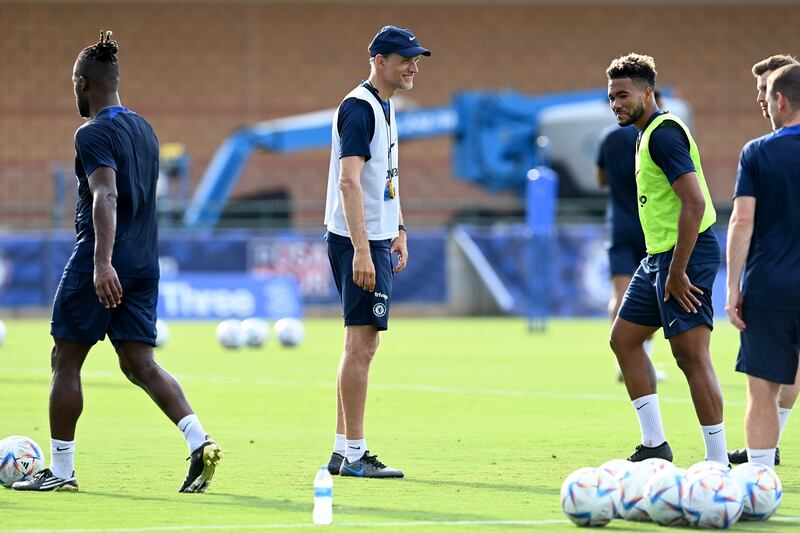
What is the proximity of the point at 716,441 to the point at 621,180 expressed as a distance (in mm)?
4627

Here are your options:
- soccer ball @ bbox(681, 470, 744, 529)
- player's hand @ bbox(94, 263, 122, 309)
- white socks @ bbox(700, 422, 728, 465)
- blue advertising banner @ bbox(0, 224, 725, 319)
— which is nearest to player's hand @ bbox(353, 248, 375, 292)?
player's hand @ bbox(94, 263, 122, 309)

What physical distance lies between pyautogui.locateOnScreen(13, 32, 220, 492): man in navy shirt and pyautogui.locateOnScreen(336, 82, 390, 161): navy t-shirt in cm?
110

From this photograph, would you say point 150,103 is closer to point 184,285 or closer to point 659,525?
point 184,285

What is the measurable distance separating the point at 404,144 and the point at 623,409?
90.8 ft

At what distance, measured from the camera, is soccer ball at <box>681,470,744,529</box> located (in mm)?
6426

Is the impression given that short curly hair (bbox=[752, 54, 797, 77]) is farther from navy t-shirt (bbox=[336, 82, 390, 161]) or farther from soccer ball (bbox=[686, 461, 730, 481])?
soccer ball (bbox=[686, 461, 730, 481])

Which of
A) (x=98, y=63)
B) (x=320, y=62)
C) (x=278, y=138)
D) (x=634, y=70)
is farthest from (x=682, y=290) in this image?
(x=320, y=62)

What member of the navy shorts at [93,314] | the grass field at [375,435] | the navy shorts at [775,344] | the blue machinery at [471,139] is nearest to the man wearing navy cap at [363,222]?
the grass field at [375,435]

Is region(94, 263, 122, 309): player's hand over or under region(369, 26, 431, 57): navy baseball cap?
under

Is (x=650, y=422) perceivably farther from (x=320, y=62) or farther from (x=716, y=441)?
(x=320, y=62)

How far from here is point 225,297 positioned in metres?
26.7

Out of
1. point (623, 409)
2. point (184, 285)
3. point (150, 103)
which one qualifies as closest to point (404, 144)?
point (150, 103)

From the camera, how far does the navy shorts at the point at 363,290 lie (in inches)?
330

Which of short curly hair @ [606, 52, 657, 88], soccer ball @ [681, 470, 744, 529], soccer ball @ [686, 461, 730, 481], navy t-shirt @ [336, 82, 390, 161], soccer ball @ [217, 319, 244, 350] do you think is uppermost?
short curly hair @ [606, 52, 657, 88]
